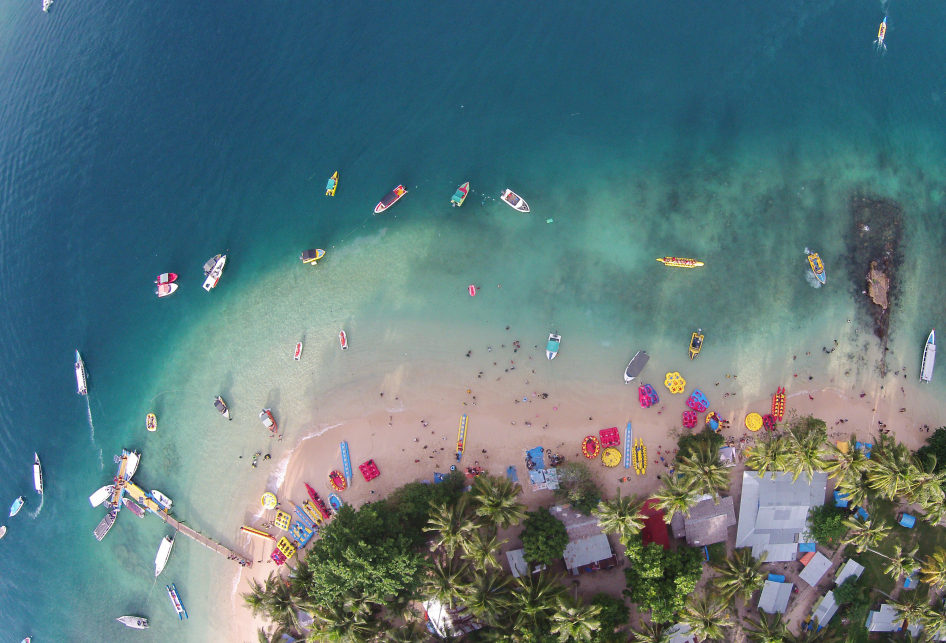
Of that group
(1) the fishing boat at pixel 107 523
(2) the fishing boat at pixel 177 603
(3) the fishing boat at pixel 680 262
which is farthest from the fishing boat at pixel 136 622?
(3) the fishing boat at pixel 680 262

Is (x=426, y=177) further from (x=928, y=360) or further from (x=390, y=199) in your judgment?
(x=928, y=360)

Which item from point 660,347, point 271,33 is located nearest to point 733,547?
point 660,347

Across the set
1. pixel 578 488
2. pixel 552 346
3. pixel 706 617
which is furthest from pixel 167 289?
pixel 706 617

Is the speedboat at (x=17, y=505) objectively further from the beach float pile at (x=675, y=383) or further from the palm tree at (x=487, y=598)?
the beach float pile at (x=675, y=383)

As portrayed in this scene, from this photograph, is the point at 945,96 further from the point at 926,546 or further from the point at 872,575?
the point at 872,575

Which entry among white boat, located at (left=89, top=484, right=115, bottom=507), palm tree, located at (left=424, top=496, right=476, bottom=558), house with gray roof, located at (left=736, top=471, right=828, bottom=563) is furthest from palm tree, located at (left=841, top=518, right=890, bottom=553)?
white boat, located at (left=89, top=484, right=115, bottom=507)

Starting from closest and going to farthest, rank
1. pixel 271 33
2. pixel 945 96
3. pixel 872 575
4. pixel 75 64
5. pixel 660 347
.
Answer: pixel 872 575 → pixel 660 347 → pixel 945 96 → pixel 271 33 → pixel 75 64
